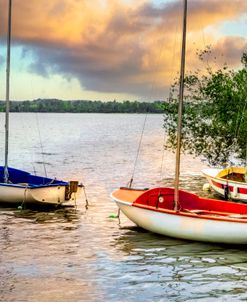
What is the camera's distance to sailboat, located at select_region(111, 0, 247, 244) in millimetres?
20266

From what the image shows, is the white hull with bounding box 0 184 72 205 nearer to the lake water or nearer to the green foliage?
the lake water

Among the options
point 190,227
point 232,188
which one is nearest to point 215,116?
point 232,188

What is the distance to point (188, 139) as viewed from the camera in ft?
139

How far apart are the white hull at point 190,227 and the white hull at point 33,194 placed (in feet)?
20.9

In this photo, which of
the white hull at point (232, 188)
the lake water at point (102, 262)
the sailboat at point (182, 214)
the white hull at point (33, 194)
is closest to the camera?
the lake water at point (102, 262)

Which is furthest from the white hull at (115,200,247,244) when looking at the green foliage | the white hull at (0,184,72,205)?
the green foliage

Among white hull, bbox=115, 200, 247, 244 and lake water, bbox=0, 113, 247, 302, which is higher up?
white hull, bbox=115, 200, 247, 244

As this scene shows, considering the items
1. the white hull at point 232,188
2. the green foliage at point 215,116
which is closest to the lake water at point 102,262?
the white hull at point 232,188

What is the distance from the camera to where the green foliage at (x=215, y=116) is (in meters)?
39.2

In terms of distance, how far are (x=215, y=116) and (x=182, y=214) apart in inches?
826

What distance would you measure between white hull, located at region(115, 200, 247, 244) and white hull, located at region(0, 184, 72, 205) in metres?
6.38

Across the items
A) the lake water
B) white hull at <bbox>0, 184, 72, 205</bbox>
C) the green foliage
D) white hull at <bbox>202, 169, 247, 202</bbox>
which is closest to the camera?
the lake water

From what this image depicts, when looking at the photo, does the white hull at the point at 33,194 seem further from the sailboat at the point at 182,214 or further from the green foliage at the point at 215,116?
the green foliage at the point at 215,116

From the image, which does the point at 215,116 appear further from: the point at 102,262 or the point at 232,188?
the point at 102,262
